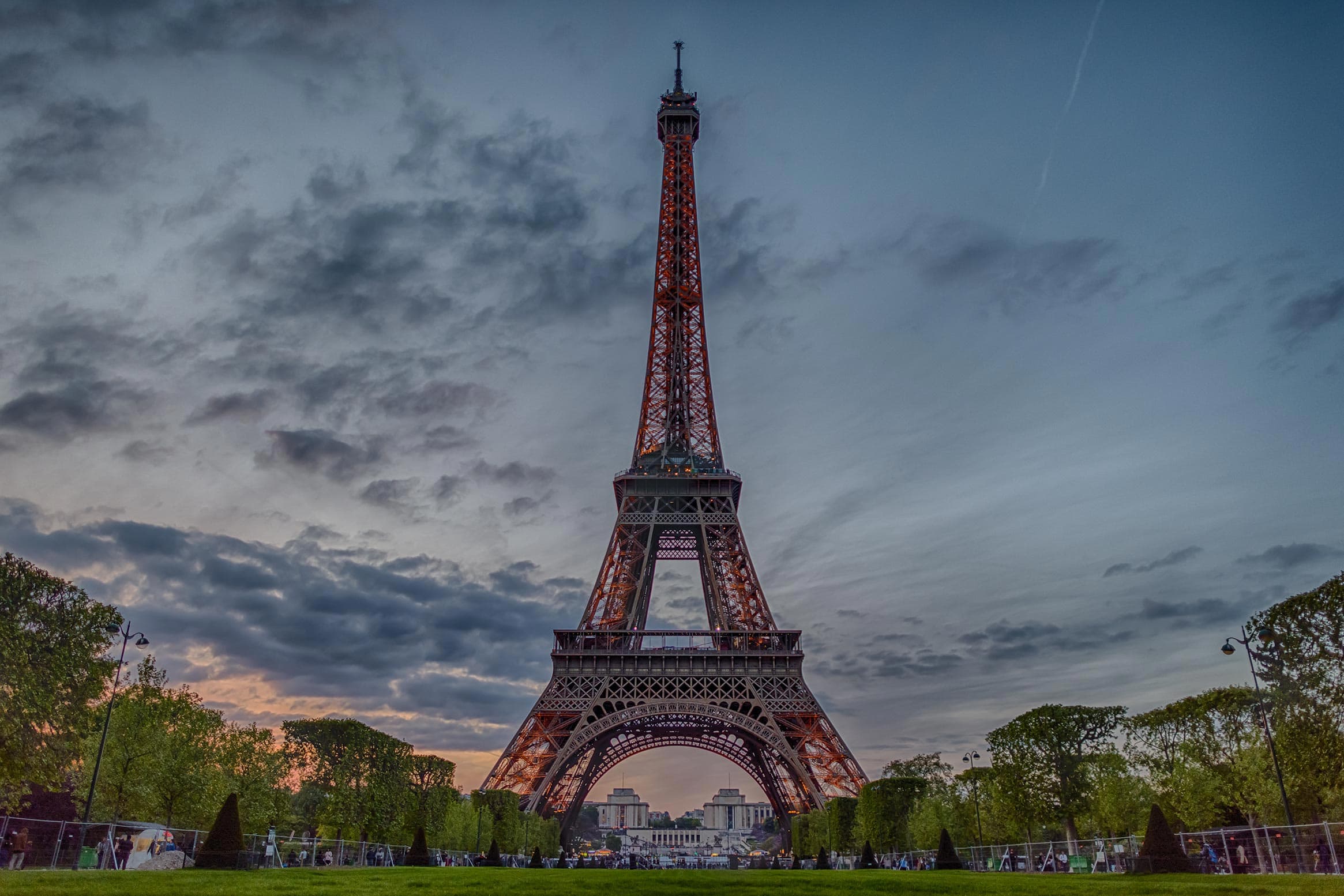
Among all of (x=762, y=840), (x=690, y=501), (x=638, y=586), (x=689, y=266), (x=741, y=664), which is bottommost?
(x=762, y=840)

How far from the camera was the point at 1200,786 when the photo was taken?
145 feet

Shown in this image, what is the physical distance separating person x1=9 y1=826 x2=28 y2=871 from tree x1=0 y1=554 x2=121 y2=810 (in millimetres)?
1536

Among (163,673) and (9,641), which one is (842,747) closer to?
(163,673)

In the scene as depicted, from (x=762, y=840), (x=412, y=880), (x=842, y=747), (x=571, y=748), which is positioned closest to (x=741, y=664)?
(x=842, y=747)

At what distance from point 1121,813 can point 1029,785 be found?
7.02 m

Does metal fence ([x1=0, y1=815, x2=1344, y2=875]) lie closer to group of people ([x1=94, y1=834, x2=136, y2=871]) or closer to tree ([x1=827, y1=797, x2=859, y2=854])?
group of people ([x1=94, y1=834, x2=136, y2=871])

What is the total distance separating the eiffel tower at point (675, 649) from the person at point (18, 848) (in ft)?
105

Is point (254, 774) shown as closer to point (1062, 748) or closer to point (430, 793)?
point (430, 793)

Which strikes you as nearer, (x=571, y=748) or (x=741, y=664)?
(x=571, y=748)

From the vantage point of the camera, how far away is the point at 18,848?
2280cm

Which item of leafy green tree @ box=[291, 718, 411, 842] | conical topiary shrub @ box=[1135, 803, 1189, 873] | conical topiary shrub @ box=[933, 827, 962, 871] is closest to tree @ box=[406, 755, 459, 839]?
leafy green tree @ box=[291, 718, 411, 842]

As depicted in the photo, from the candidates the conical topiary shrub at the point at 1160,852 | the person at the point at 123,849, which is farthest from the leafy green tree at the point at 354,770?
the conical topiary shrub at the point at 1160,852

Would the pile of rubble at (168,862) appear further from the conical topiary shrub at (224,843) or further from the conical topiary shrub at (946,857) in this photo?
the conical topiary shrub at (946,857)

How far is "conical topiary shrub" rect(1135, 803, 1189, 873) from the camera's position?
28484 millimetres
